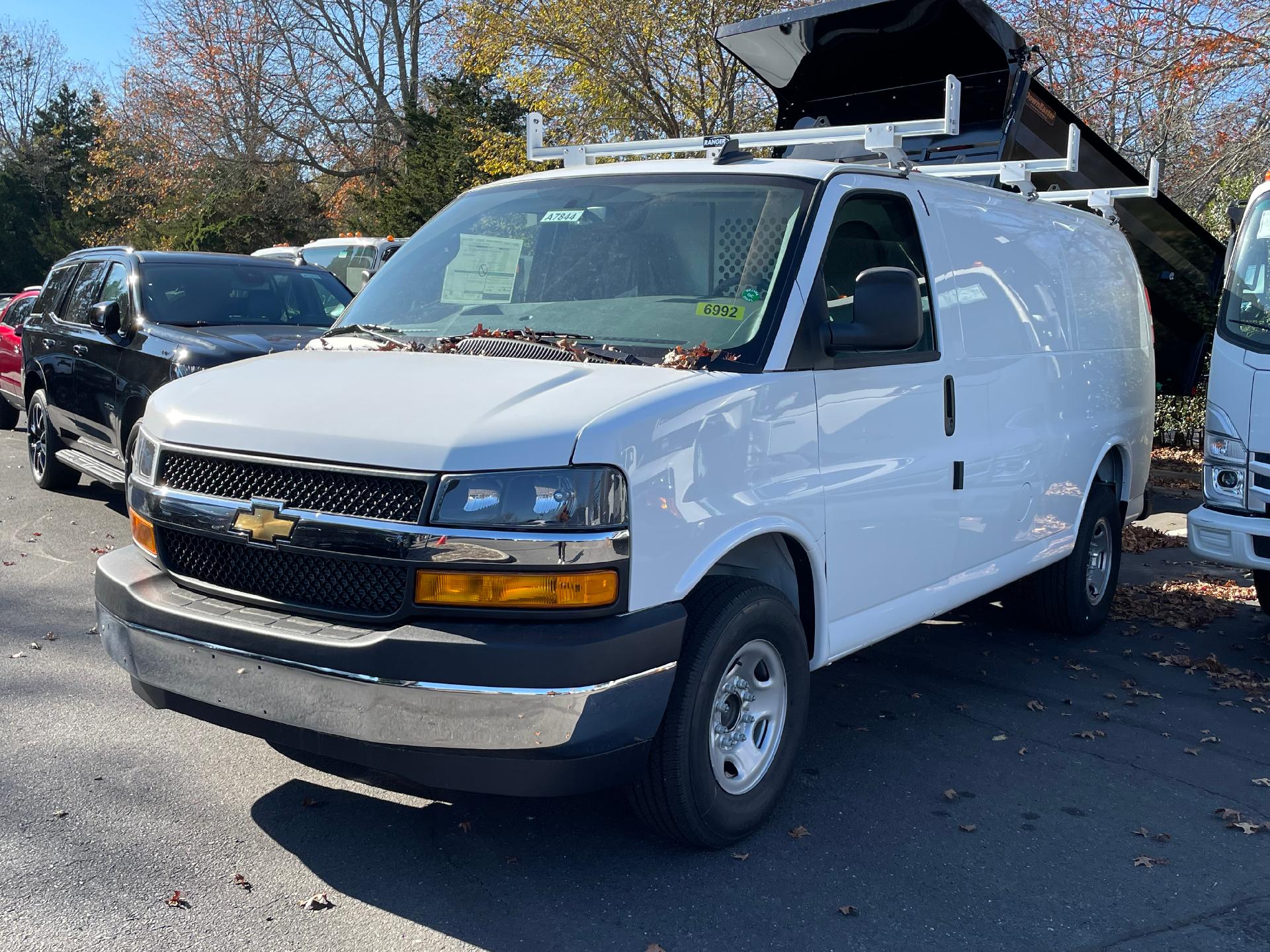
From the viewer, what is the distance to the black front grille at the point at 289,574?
336 cm

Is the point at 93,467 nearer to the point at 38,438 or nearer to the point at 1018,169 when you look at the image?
the point at 38,438

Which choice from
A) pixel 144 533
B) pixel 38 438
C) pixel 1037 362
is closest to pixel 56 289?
pixel 38 438

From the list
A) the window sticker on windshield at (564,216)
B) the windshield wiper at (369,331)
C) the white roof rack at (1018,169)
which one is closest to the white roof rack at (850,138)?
the window sticker on windshield at (564,216)

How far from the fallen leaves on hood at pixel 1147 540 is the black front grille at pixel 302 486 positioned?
7.47 metres

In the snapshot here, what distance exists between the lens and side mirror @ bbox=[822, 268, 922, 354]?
412 centimetres

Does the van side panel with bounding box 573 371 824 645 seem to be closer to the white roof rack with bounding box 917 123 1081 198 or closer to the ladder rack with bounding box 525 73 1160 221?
the ladder rack with bounding box 525 73 1160 221

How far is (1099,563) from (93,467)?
22.3 ft

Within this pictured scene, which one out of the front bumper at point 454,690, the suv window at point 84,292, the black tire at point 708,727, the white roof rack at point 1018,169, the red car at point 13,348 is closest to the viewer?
the front bumper at point 454,690

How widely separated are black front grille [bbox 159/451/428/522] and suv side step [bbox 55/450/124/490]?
15.5 ft

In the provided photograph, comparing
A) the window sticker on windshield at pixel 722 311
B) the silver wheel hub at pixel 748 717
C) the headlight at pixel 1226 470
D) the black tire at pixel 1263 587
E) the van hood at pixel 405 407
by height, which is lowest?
the black tire at pixel 1263 587

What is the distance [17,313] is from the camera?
46.4ft

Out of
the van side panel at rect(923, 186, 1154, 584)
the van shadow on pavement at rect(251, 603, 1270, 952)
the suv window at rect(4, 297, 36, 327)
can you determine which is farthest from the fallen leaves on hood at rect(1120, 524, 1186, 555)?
the suv window at rect(4, 297, 36, 327)

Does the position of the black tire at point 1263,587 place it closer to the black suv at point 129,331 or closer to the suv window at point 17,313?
the black suv at point 129,331

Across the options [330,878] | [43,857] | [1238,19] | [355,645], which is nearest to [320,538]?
[355,645]
